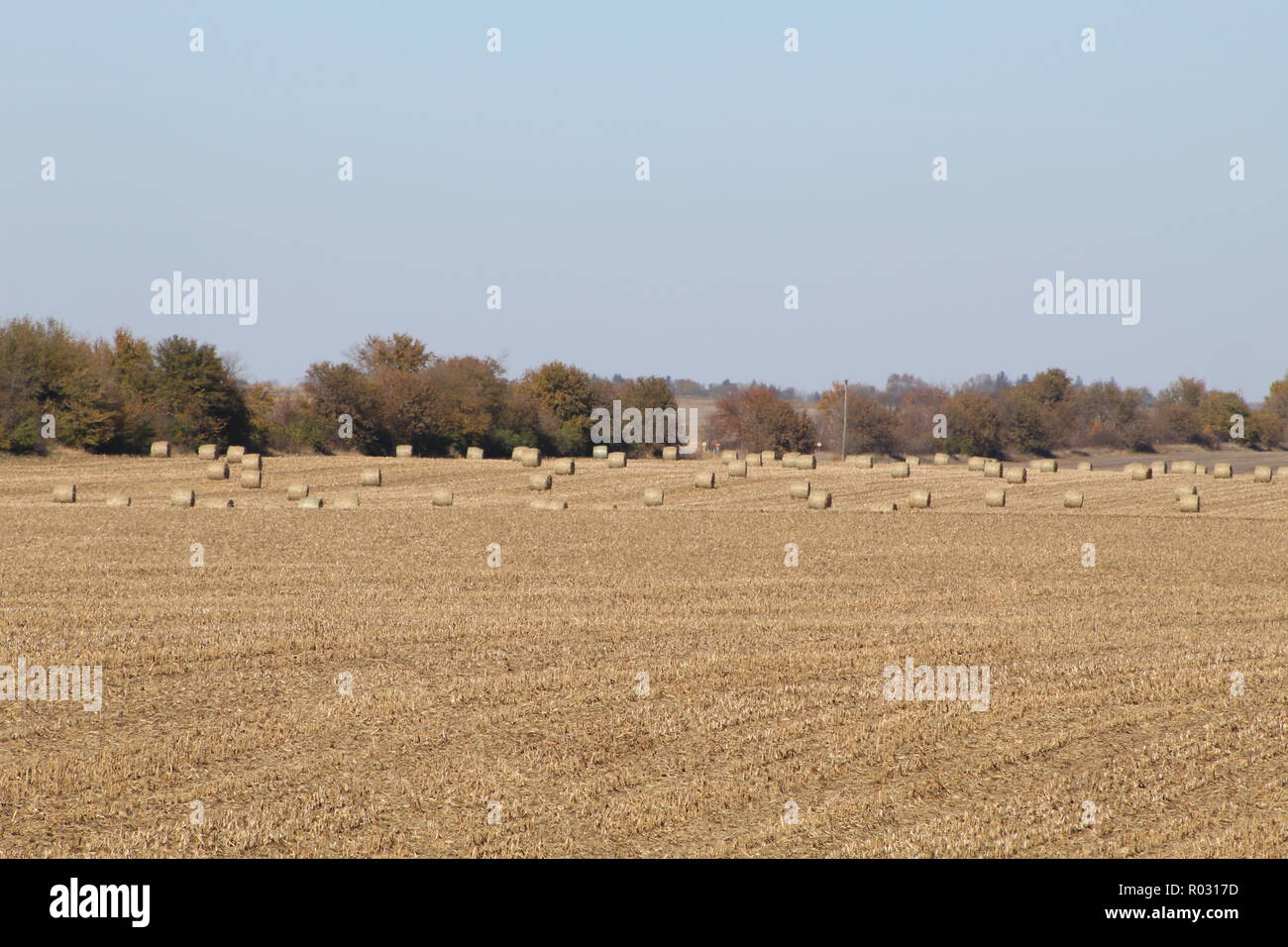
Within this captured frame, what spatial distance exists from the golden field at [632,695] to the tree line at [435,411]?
66.9 ft

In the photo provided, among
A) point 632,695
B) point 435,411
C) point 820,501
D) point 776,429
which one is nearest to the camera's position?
point 632,695

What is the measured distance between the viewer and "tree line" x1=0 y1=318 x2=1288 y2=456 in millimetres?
47781

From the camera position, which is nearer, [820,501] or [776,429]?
[820,501]

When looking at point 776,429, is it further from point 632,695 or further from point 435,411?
point 632,695

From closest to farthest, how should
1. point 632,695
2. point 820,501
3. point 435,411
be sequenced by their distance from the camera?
point 632,695 → point 820,501 → point 435,411

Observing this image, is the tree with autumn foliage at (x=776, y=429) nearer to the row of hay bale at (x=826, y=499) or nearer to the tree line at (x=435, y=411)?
the tree line at (x=435, y=411)

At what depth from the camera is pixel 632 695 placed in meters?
13.3

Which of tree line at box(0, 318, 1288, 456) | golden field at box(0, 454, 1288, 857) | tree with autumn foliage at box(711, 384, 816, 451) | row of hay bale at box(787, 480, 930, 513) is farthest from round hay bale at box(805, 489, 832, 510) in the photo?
tree with autumn foliage at box(711, 384, 816, 451)

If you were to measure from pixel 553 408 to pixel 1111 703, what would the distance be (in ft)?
188

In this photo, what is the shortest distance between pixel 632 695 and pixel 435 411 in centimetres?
4932

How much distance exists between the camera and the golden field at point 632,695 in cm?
908

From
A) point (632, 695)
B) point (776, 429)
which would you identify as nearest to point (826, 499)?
point (632, 695)

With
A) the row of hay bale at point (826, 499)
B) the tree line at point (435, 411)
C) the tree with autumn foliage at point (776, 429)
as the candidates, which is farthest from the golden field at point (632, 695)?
the tree with autumn foliage at point (776, 429)
